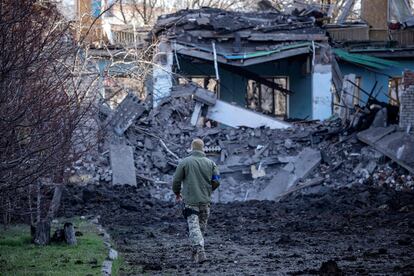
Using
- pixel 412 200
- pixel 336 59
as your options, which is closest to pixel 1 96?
pixel 412 200

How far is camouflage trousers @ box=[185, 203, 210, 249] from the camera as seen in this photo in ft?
43.3

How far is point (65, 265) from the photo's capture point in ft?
38.9

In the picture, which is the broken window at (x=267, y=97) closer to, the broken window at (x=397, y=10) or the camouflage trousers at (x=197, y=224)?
the broken window at (x=397, y=10)

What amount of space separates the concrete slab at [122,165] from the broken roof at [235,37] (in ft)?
21.5

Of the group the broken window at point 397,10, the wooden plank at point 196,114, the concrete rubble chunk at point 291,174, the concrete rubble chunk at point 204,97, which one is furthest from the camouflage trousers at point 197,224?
the broken window at point 397,10

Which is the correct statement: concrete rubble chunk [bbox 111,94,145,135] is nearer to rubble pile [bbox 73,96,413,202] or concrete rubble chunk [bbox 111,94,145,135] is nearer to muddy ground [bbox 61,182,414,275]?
rubble pile [bbox 73,96,413,202]

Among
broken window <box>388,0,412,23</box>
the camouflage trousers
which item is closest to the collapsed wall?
the camouflage trousers

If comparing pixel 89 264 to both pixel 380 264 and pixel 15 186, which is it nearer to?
pixel 15 186

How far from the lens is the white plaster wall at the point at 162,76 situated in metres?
31.5

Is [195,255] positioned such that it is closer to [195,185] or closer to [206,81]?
[195,185]

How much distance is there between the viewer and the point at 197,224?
13.5 meters

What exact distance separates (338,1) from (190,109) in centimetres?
2469

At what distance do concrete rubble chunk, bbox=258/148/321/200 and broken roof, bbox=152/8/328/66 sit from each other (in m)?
6.65

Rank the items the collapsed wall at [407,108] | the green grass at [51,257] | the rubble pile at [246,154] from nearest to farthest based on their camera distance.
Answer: the green grass at [51,257] < the collapsed wall at [407,108] < the rubble pile at [246,154]
